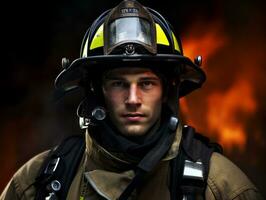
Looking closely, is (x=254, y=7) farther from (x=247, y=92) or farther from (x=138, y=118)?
(x=138, y=118)

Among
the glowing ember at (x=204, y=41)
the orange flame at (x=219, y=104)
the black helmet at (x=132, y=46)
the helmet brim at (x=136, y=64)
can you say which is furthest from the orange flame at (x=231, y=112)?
the black helmet at (x=132, y=46)

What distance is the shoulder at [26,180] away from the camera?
487 cm

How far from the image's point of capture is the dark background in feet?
26.2

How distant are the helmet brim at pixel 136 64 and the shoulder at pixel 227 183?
27.7 inches

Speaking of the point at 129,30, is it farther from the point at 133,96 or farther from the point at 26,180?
the point at 26,180

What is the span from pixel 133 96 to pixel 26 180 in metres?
1.00

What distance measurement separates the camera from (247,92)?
8.05 m

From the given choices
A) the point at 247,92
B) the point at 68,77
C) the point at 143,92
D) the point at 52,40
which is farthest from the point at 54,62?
the point at 143,92

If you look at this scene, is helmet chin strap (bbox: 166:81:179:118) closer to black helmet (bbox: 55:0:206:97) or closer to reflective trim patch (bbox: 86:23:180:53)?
black helmet (bbox: 55:0:206:97)

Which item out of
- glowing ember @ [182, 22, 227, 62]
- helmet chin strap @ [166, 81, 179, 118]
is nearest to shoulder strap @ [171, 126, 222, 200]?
helmet chin strap @ [166, 81, 179, 118]

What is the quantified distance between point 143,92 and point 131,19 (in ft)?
1.64

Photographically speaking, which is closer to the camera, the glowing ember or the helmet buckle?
the helmet buckle

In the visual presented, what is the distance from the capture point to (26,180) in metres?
4.91

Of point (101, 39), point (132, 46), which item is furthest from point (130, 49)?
point (101, 39)
